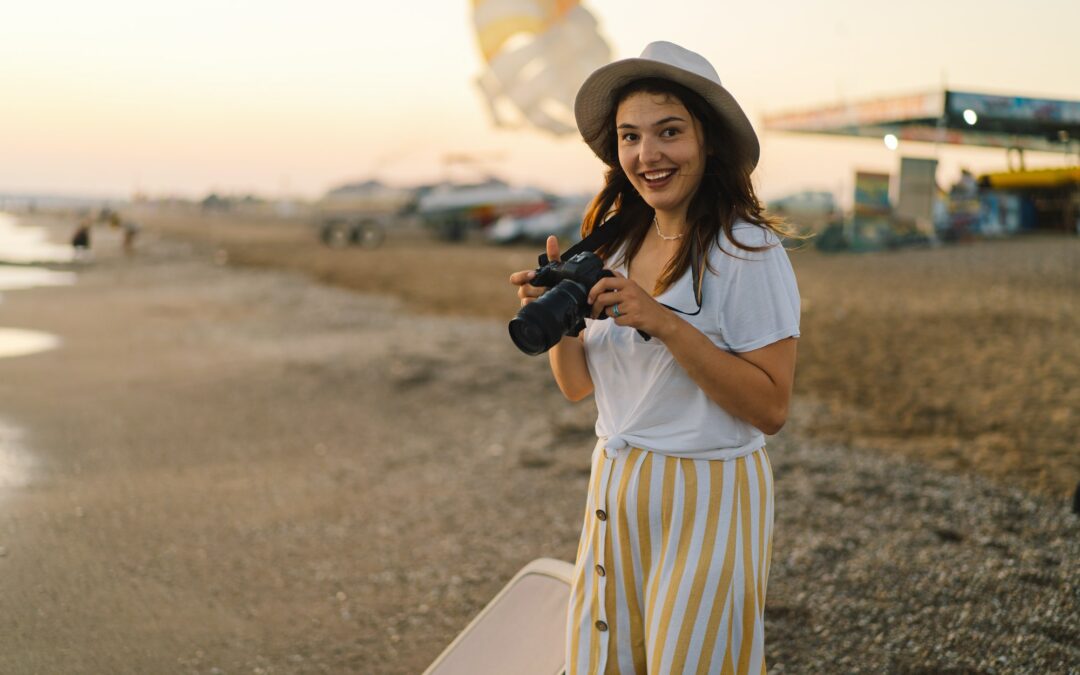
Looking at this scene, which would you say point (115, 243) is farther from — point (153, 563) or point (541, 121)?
point (153, 563)

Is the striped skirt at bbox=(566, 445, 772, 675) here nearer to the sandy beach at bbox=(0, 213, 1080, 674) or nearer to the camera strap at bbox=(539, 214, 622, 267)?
the camera strap at bbox=(539, 214, 622, 267)

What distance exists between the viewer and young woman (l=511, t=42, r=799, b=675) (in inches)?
61.7

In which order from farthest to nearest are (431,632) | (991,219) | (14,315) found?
(991,219)
(14,315)
(431,632)

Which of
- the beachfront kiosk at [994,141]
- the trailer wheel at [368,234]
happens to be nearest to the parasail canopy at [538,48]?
the trailer wheel at [368,234]

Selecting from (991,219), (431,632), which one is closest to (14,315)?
(431,632)

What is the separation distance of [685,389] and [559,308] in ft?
1.01

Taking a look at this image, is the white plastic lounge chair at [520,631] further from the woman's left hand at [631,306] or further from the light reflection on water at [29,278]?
the light reflection on water at [29,278]

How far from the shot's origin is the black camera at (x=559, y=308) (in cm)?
156

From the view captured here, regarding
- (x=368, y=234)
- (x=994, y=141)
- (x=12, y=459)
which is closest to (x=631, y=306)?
(x=994, y=141)

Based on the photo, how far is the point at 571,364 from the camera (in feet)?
6.16

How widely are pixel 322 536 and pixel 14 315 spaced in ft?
36.0

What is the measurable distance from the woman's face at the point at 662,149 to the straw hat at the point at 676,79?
5cm

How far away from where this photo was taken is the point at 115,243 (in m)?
34.2

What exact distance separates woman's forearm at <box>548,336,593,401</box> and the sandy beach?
6.12 ft
